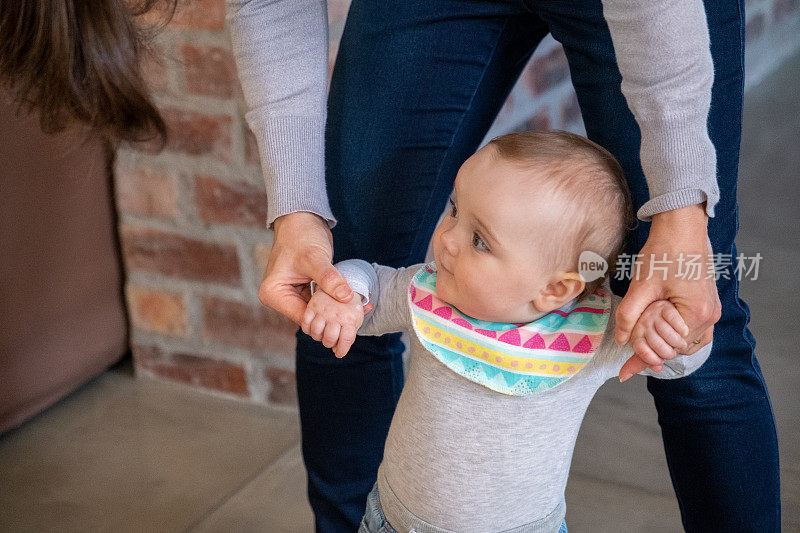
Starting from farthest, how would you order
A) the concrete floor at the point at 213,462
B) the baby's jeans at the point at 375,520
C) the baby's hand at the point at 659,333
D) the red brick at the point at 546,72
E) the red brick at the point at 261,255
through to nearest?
1. the red brick at the point at 546,72
2. the red brick at the point at 261,255
3. the concrete floor at the point at 213,462
4. the baby's jeans at the point at 375,520
5. the baby's hand at the point at 659,333

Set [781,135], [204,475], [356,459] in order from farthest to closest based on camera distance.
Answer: [781,135], [204,475], [356,459]

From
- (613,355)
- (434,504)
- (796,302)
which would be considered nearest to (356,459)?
(434,504)

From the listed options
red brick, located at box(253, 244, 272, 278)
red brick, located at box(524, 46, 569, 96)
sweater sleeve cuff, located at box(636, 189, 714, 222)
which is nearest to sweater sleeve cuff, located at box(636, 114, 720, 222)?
sweater sleeve cuff, located at box(636, 189, 714, 222)

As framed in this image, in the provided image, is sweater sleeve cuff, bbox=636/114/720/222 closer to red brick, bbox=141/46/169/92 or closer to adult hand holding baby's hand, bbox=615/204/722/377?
adult hand holding baby's hand, bbox=615/204/722/377

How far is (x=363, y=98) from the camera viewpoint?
89 centimetres

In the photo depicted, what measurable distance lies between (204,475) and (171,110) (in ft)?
1.81

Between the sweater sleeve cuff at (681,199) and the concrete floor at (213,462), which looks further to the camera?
the concrete floor at (213,462)

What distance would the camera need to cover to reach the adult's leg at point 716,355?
2.46ft

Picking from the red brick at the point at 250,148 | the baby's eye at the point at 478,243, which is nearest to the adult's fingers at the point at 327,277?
the baby's eye at the point at 478,243

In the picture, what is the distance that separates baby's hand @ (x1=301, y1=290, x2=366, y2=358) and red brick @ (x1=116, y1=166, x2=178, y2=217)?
0.70 metres

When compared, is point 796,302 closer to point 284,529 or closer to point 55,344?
point 284,529

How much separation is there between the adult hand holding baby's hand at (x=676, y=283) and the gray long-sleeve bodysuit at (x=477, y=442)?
105mm

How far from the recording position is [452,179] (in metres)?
0.95

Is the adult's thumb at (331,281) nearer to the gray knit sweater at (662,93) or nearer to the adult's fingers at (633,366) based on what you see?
the gray knit sweater at (662,93)
